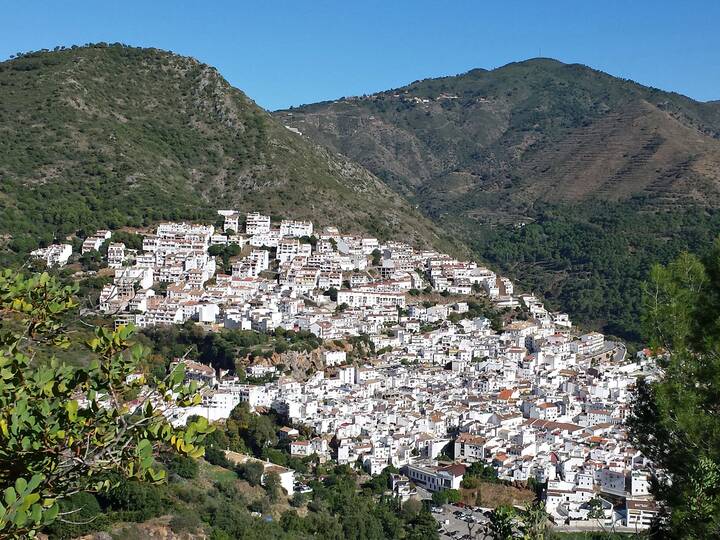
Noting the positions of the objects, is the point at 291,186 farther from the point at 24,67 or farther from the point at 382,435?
the point at 382,435

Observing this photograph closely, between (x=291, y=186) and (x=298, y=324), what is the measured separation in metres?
15.2

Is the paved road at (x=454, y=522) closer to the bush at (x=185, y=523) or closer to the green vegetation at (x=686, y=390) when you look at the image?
the bush at (x=185, y=523)

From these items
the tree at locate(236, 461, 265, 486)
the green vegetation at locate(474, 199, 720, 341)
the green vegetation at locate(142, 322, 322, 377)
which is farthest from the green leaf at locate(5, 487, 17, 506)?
the green vegetation at locate(474, 199, 720, 341)

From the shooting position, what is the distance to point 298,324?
27.1 m

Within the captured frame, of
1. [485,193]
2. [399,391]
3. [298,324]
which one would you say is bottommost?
[399,391]

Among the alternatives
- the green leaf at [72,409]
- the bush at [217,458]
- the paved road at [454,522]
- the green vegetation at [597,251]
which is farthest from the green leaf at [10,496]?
the green vegetation at [597,251]

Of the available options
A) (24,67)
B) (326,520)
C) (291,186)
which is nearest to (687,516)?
(326,520)

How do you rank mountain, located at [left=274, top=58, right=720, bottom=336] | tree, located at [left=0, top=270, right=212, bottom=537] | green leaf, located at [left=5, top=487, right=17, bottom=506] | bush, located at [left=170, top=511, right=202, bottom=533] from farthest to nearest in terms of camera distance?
mountain, located at [left=274, top=58, right=720, bottom=336], bush, located at [left=170, top=511, right=202, bottom=533], tree, located at [left=0, top=270, right=212, bottom=537], green leaf, located at [left=5, top=487, right=17, bottom=506]

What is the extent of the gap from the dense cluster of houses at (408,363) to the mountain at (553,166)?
1090 centimetres

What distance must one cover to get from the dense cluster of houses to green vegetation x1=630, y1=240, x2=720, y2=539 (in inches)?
374

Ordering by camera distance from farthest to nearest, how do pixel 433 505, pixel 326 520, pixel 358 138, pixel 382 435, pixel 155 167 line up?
pixel 358 138
pixel 155 167
pixel 382 435
pixel 433 505
pixel 326 520

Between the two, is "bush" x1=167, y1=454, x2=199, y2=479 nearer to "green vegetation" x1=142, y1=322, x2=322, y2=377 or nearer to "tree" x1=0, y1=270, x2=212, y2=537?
"green vegetation" x1=142, y1=322, x2=322, y2=377

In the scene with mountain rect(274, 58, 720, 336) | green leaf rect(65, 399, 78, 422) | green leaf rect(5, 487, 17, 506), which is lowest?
green leaf rect(5, 487, 17, 506)

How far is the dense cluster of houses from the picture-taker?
19.9 metres
